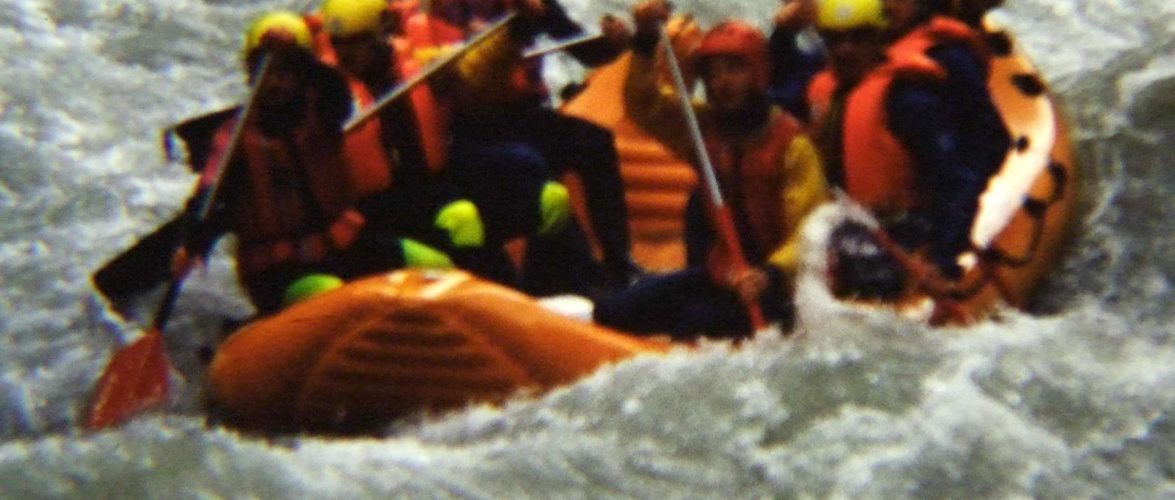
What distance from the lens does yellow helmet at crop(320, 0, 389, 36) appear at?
396 cm

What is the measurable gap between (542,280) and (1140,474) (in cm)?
143

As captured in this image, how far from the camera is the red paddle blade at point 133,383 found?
3674mm

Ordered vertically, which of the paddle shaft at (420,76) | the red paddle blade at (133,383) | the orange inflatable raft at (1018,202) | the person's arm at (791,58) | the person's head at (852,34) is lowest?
the orange inflatable raft at (1018,202)

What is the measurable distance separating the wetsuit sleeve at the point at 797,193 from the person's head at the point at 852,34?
301mm

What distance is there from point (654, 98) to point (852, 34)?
76 centimetres

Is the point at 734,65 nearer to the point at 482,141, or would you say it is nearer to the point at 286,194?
the point at 482,141

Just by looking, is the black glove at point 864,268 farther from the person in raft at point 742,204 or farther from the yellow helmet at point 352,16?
the yellow helmet at point 352,16

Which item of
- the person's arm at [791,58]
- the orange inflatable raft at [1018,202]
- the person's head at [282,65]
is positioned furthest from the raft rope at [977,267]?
the person's head at [282,65]

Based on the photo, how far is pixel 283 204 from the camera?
3705 mm

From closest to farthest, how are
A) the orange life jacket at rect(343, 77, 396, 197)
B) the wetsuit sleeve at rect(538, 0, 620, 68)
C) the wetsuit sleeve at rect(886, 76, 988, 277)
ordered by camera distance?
the wetsuit sleeve at rect(886, 76, 988, 277) → the orange life jacket at rect(343, 77, 396, 197) → the wetsuit sleeve at rect(538, 0, 620, 68)

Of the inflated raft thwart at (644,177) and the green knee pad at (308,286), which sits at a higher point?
the green knee pad at (308,286)

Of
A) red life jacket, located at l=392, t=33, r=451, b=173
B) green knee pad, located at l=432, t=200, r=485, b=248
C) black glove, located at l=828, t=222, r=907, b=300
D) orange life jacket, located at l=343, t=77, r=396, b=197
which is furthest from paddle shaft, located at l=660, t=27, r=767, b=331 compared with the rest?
orange life jacket, located at l=343, t=77, r=396, b=197

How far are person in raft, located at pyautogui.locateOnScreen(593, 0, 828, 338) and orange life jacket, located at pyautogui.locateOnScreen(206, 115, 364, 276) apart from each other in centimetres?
65

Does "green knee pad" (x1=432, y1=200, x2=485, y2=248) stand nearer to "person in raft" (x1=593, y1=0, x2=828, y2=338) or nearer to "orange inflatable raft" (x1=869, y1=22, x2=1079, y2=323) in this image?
"person in raft" (x1=593, y1=0, x2=828, y2=338)
